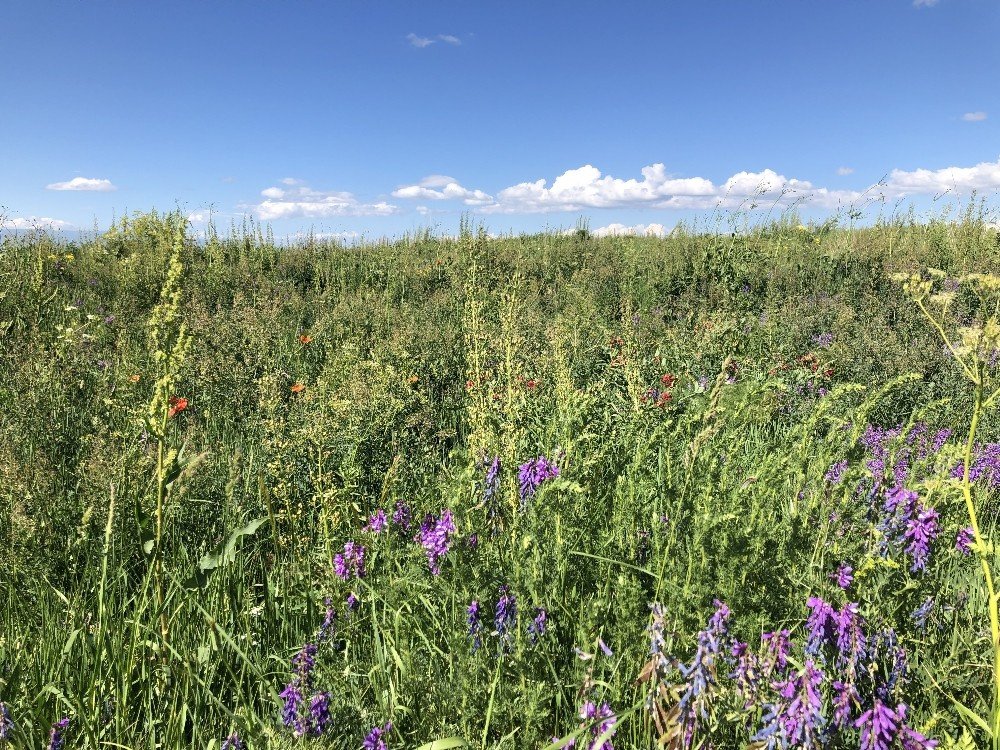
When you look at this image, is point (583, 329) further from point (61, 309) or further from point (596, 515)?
point (61, 309)

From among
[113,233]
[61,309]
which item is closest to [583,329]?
[61,309]

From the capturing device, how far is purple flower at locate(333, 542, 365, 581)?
74.5 inches

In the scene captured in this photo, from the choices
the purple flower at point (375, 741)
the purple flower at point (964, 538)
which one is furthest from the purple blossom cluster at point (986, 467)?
the purple flower at point (375, 741)

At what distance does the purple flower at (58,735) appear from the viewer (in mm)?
1378

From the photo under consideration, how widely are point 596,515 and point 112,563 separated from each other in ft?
5.45

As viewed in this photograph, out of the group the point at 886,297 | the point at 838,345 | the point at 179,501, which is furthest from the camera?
the point at 886,297

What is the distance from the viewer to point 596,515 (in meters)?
1.92

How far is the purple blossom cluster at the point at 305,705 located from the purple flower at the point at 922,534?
136 centimetres

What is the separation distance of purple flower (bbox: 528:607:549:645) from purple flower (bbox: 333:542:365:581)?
2.06 ft

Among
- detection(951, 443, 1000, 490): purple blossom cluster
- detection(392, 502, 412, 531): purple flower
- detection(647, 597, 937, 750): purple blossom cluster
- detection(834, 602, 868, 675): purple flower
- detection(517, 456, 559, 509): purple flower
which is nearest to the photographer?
detection(647, 597, 937, 750): purple blossom cluster

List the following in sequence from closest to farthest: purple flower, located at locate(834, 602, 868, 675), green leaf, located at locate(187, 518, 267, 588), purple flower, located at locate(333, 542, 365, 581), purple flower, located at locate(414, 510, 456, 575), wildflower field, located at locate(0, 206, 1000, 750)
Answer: purple flower, located at locate(834, 602, 868, 675)
wildflower field, located at locate(0, 206, 1000, 750)
purple flower, located at locate(414, 510, 456, 575)
purple flower, located at locate(333, 542, 365, 581)
green leaf, located at locate(187, 518, 267, 588)

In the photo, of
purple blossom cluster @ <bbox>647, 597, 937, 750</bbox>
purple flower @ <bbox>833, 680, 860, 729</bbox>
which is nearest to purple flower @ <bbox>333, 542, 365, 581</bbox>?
purple blossom cluster @ <bbox>647, 597, 937, 750</bbox>

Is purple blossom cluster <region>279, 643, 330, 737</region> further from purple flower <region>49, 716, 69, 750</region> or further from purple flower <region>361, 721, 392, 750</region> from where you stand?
purple flower <region>49, 716, 69, 750</region>

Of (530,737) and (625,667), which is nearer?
(530,737)
